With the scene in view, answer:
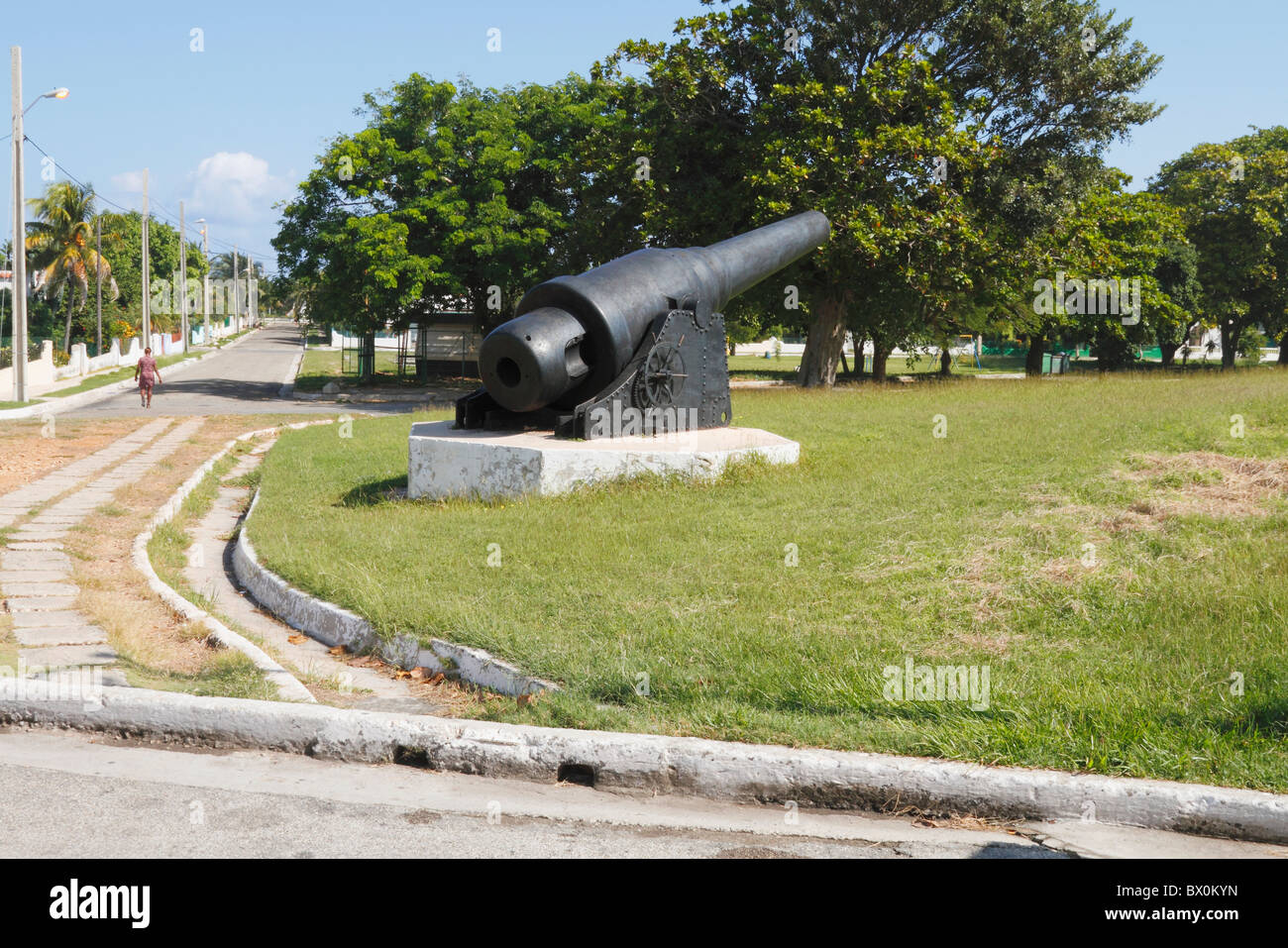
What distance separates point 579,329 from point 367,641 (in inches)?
179

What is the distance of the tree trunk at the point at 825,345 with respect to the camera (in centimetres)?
2528

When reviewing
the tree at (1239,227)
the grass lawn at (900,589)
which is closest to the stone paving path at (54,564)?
the grass lawn at (900,589)

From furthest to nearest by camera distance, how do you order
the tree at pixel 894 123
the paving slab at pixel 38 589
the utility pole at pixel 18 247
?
1. the utility pole at pixel 18 247
2. the tree at pixel 894 123
3. the paving slab at pixel 38 589

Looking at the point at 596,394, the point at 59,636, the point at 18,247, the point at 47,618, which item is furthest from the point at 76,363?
the point at 59,636

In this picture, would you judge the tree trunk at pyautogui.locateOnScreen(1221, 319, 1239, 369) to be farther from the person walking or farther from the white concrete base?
the white concrete base

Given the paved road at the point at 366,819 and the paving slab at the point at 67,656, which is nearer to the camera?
the paved road at the point at 366,819

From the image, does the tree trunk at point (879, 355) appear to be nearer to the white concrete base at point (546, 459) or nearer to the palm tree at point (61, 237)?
the white concrete base at point (546, 459)

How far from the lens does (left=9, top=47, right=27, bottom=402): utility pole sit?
2392 centimetres

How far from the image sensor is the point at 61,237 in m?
56.1

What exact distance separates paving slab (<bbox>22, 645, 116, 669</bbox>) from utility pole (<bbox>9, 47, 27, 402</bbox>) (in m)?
21.4

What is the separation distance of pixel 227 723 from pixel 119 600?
3.03 meters

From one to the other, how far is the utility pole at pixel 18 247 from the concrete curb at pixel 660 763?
22459mm

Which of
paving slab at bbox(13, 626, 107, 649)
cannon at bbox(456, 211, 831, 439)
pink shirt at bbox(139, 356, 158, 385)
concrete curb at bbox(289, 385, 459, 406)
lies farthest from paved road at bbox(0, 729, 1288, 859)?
concrete curb at bbox(289, 385, 459, 406)

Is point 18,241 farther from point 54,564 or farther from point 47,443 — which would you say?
point 54,564
